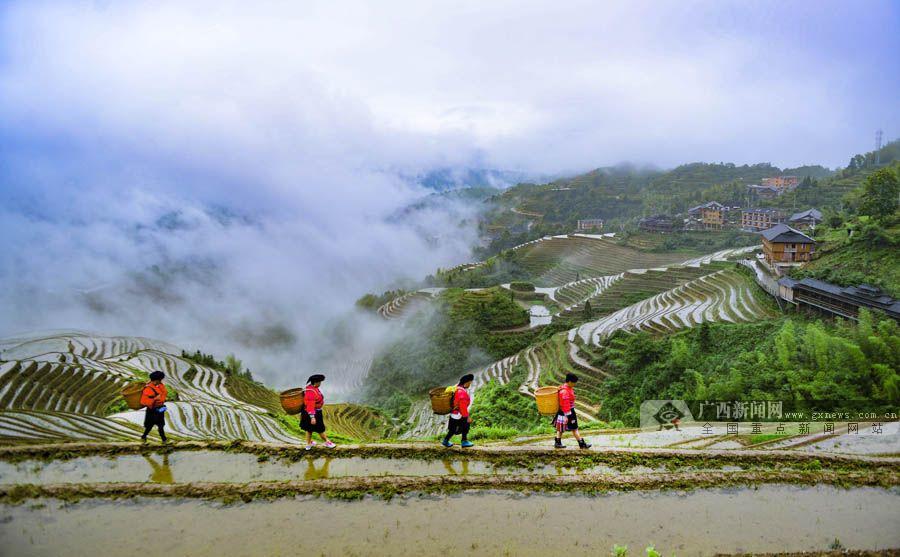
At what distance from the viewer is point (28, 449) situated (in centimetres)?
Result: 805

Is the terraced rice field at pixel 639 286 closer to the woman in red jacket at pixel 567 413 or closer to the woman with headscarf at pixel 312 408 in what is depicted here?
the woman in red jacket at pixel 567 413

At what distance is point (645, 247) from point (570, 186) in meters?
48.3

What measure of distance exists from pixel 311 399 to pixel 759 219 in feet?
179

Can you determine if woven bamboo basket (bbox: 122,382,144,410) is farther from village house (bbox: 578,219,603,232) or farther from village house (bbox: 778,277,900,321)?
village house (bbox: 578,219,603,232)

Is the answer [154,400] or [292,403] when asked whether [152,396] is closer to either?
[154,400]

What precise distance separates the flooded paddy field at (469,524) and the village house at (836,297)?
33.1 feet

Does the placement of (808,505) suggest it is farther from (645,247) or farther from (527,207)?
(527,207)

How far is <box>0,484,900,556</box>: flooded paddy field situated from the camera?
222 inches

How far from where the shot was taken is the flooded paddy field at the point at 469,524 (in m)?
5.65

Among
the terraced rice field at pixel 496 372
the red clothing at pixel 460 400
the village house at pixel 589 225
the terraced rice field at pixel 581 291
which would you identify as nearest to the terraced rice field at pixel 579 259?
the terraced rice field at pixel 581 291

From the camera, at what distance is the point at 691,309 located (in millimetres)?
24547

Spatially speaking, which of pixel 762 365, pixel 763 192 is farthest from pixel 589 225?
pixel 762 365

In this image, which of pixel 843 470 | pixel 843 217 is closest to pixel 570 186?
pixel 843 217

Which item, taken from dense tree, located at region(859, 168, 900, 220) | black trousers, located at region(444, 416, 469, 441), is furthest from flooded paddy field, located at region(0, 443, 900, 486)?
dense tree, located at region(859, 168, 900, 220)
